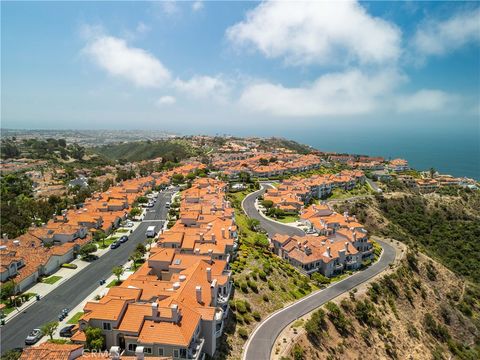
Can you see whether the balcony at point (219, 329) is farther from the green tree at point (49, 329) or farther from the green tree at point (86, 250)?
the green tree at point (86, 250)

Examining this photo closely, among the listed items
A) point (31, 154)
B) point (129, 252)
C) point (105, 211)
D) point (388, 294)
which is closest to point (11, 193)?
point (105, 211)

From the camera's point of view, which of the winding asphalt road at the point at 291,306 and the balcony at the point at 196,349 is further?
the winding asphalt road at the point at 291,306

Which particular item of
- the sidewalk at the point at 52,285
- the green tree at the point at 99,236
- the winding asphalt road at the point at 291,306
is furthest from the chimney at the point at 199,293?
the green tree at the point at 99,236

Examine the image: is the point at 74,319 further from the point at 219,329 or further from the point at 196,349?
the point at 196,349

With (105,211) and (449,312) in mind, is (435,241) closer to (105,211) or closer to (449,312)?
(449,312)

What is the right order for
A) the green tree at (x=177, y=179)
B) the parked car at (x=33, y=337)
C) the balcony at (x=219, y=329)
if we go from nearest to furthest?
1. the parked car at (x=33, y=337)
2. the balcony at (x=219, y=329)
3. the green tree at (x=177, y=179)

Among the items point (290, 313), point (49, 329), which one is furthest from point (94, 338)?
point (290, 313)

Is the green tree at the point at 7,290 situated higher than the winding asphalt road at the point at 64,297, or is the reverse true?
the green tree at the point at 7,290

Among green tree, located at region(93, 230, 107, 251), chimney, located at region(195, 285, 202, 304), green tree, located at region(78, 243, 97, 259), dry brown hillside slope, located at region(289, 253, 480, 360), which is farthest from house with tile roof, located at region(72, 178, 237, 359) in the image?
green tree, located at region(93, 230, 107, 251)
